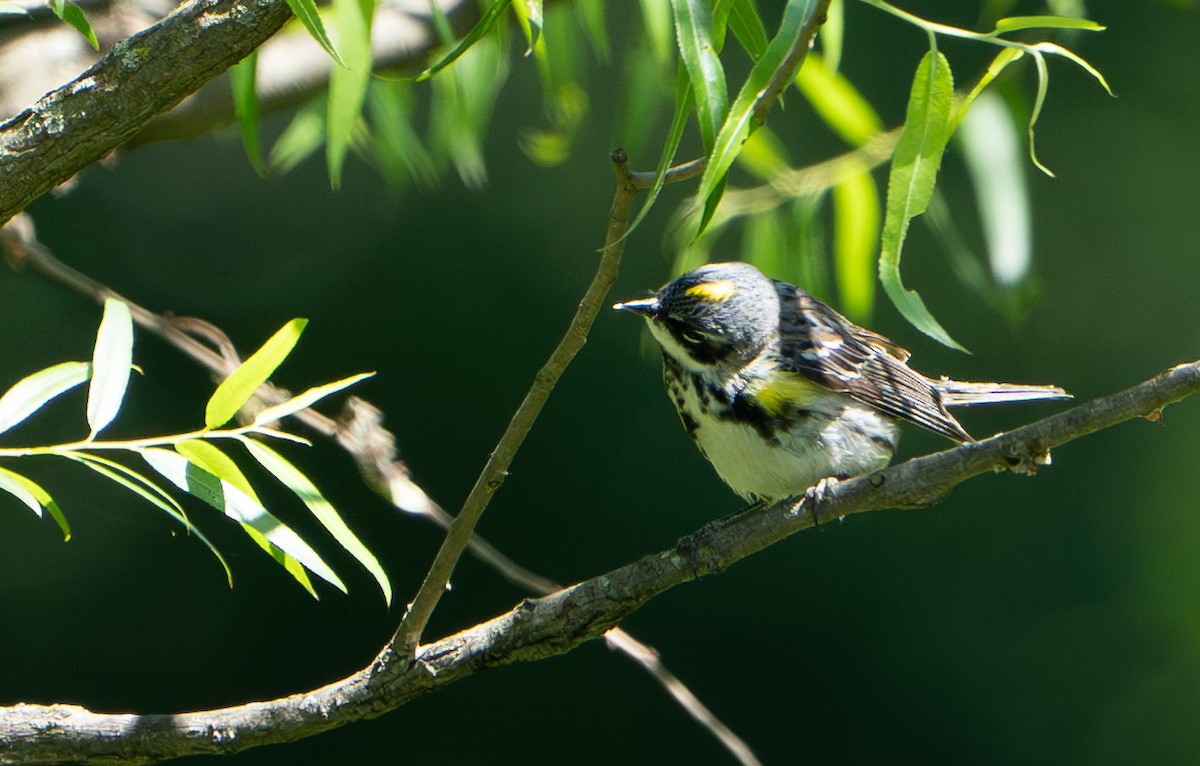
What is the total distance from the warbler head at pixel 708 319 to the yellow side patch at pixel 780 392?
8 cm

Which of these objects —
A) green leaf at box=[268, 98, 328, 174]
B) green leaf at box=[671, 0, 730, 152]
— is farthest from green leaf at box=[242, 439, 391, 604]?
green leaf at box=[268, 98, 328, 174]

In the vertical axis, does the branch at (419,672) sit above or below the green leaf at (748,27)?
below

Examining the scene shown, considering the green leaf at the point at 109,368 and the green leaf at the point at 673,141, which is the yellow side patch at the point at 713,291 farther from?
the green leaf at the point at 109,368

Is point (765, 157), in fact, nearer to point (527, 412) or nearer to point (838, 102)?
point (838, 102)

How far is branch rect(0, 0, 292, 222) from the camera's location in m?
1.24

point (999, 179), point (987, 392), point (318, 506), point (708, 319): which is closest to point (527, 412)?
point (318, 506)

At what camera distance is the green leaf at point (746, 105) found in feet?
3.73

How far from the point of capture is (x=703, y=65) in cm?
119

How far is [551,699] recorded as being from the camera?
4.04 m

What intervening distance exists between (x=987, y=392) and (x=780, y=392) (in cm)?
52

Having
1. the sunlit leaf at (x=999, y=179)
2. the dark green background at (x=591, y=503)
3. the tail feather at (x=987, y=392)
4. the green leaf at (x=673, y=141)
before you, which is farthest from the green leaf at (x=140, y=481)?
the dark green background at (x=591, y=503)

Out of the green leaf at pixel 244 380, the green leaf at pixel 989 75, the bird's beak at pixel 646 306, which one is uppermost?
the bird's beak at pixel 646 306

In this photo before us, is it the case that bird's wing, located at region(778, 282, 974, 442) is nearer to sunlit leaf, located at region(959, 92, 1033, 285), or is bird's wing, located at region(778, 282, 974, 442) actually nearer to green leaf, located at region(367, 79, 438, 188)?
sunlit leaf, located at region(959, 92, 1033, 285)

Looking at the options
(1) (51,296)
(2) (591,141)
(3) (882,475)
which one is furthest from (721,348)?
(1) (51,296)
